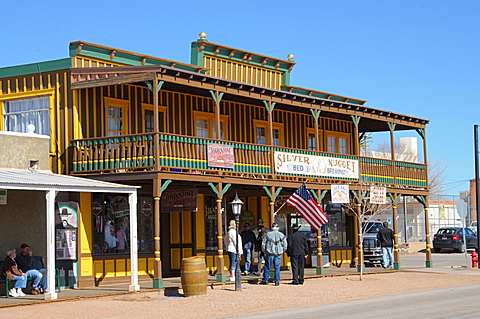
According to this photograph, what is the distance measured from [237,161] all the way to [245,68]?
611 centimetres

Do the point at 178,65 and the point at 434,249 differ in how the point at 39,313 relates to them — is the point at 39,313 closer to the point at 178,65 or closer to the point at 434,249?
the point at 178,65

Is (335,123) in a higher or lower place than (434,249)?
higher

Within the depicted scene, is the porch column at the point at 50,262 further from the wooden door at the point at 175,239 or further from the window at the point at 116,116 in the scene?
the wooden door at the point at 175,239

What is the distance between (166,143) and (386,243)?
417 inches

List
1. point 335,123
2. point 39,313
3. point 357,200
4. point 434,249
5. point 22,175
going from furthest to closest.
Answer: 1. point 434,249
2. point 335,123
3. point 357,200
4. point 22,175
5. point 39,313

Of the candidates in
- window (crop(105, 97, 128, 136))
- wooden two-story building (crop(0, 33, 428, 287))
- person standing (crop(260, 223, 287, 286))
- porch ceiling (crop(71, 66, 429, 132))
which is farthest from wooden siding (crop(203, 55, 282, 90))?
person standing (crop(260, 223, 287, 286))

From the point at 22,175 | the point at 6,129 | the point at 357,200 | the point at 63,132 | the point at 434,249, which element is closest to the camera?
the point at 22,175

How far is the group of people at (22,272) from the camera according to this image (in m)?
19.5

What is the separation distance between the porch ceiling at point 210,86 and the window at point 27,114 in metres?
1.44

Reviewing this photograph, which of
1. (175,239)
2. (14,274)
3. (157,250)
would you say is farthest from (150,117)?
(14,274)

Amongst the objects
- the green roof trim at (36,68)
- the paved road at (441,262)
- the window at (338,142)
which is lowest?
the paved road at (441,262)

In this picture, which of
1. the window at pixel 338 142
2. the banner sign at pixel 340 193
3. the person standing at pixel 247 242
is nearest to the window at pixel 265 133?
the window at pixel 338 142

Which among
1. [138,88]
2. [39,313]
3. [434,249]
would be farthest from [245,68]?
[434,249]

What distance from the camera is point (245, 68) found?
29.2 m
